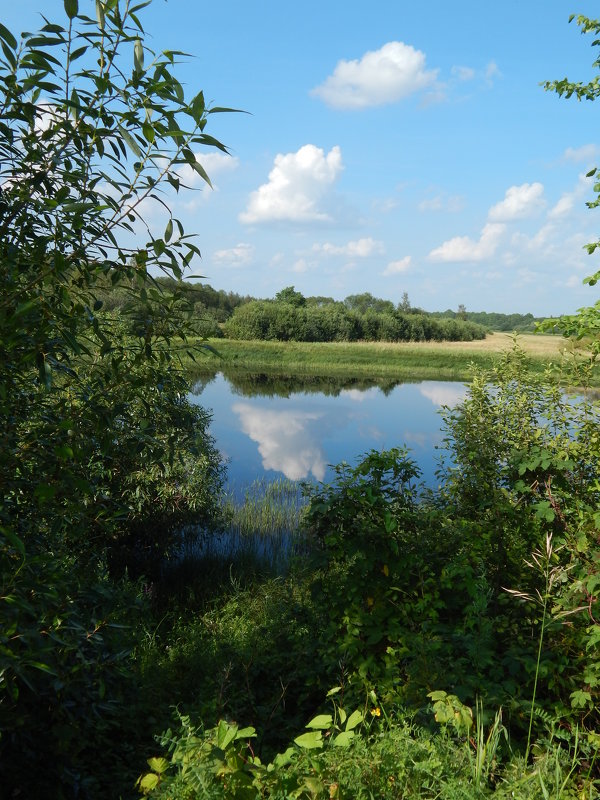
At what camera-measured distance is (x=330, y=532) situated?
4836 mm

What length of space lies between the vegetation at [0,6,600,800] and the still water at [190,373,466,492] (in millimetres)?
6879

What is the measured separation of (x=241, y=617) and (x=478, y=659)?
488cm

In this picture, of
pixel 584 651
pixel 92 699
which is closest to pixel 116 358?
pixel 92 699

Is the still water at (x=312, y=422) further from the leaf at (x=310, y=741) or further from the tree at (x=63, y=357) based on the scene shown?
the leaf at (x=310, y=741)

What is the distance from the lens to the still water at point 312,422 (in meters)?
19.0

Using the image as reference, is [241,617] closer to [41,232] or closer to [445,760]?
[445,760]

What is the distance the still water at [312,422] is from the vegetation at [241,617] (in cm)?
688

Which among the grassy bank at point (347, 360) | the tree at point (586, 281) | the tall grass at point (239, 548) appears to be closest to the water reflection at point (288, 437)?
the tall grass at point (239, 548)

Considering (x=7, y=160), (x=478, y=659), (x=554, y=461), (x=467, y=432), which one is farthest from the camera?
(x=467, y=432)

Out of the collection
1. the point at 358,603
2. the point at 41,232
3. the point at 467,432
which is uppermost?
the point at 41,232

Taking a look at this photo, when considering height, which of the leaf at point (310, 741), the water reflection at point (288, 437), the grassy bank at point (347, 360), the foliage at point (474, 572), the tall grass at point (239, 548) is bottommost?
the water reflection at point (288, 437)

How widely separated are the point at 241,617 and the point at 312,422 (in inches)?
773

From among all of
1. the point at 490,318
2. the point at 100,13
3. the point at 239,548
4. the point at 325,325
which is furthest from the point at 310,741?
the point at 490,318

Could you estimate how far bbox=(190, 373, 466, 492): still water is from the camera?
19016mm
